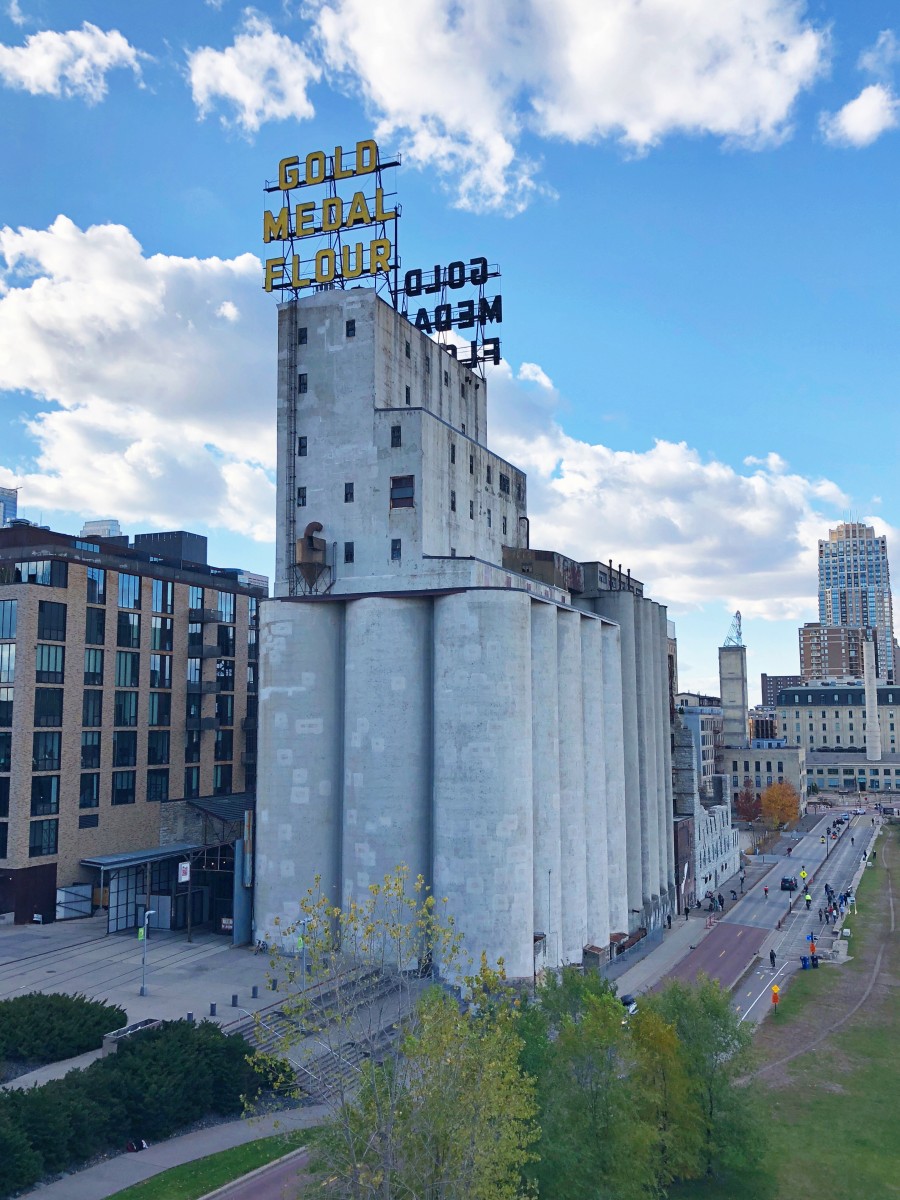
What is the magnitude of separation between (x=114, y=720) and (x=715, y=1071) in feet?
203

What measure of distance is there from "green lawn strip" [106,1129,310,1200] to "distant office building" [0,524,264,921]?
34.0m

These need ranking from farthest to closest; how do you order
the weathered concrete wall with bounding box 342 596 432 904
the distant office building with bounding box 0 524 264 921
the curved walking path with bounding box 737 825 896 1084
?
1. the distant office building with bounding box 0 524 264 921
2. the weathered concrete wall with bounding box 342 596 432 904
3. the curved walking path with bounding box 737 825 896 1084

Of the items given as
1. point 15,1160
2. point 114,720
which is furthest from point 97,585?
point 15,1160

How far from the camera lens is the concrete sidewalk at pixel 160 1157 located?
35688mm

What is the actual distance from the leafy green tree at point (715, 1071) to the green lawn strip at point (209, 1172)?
16559mm

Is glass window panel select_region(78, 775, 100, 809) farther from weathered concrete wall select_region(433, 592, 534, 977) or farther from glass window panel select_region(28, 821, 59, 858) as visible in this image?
weathered concrete wall select_region(433, 592, 534, 977)

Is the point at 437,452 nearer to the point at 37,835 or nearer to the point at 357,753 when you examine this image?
the point at 357,753

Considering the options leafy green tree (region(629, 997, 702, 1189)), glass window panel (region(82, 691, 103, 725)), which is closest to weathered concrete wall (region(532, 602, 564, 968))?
leafy green tree (region(629, 997, 702, 1189))

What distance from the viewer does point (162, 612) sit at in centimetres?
9106

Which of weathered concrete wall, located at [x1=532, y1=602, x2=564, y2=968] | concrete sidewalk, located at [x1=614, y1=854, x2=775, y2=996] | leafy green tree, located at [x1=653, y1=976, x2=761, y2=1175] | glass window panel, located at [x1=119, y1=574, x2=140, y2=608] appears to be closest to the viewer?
leafy green tree, located at [x1=653, y1=976, x2=761, y2=1175]

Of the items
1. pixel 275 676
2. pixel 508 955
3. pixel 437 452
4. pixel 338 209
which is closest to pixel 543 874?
pixel 508 955

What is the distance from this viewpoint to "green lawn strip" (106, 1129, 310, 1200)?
3522cm

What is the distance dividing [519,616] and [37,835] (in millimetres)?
44387

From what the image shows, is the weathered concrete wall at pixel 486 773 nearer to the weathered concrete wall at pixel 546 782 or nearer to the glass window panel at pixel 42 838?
the weathered concrete wall at pixel 546 782
